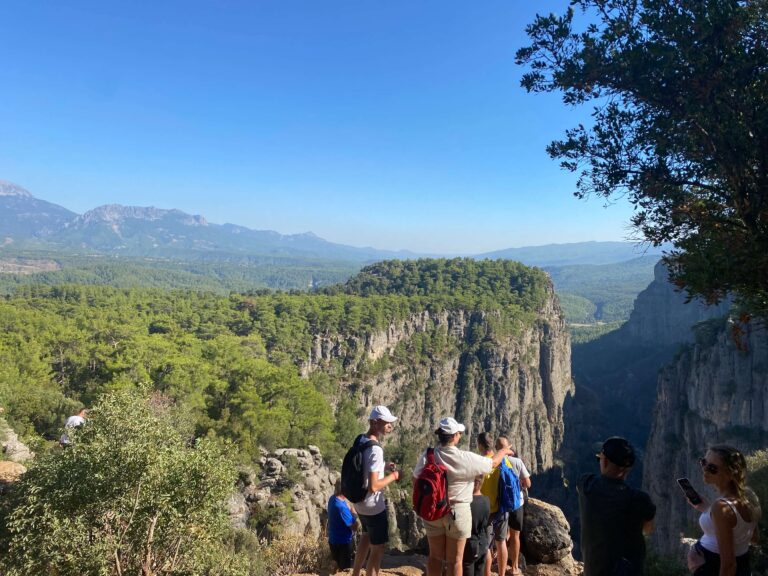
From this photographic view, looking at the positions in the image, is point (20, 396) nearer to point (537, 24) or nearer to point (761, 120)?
point (537, 24)

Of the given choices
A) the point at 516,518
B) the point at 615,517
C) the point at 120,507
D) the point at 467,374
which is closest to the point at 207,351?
the point at 120,507

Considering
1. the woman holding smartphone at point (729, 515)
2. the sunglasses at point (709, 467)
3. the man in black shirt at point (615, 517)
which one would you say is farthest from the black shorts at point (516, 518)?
the sunglasses at point (709, 467)

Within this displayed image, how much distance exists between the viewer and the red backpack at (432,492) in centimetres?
459

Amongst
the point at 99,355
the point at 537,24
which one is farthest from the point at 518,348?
the point at 537,24

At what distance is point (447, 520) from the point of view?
189 inches

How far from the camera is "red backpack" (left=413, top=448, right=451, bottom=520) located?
15.0 ft

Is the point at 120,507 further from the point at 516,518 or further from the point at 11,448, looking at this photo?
the point at 11,448

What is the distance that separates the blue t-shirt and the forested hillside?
1484cm

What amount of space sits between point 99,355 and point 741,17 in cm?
3486

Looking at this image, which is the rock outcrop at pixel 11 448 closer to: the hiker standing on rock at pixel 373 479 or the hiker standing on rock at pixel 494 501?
the hiker standing on rock at pixel 373 479

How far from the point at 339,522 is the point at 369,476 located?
203 cm

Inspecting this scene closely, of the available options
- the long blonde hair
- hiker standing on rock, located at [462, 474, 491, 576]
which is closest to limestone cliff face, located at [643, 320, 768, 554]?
hiker standing on rock, located at [462, 474, 491, 576]

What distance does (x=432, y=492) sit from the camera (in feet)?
15.1

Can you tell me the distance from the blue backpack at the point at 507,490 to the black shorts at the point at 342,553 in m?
2.54
